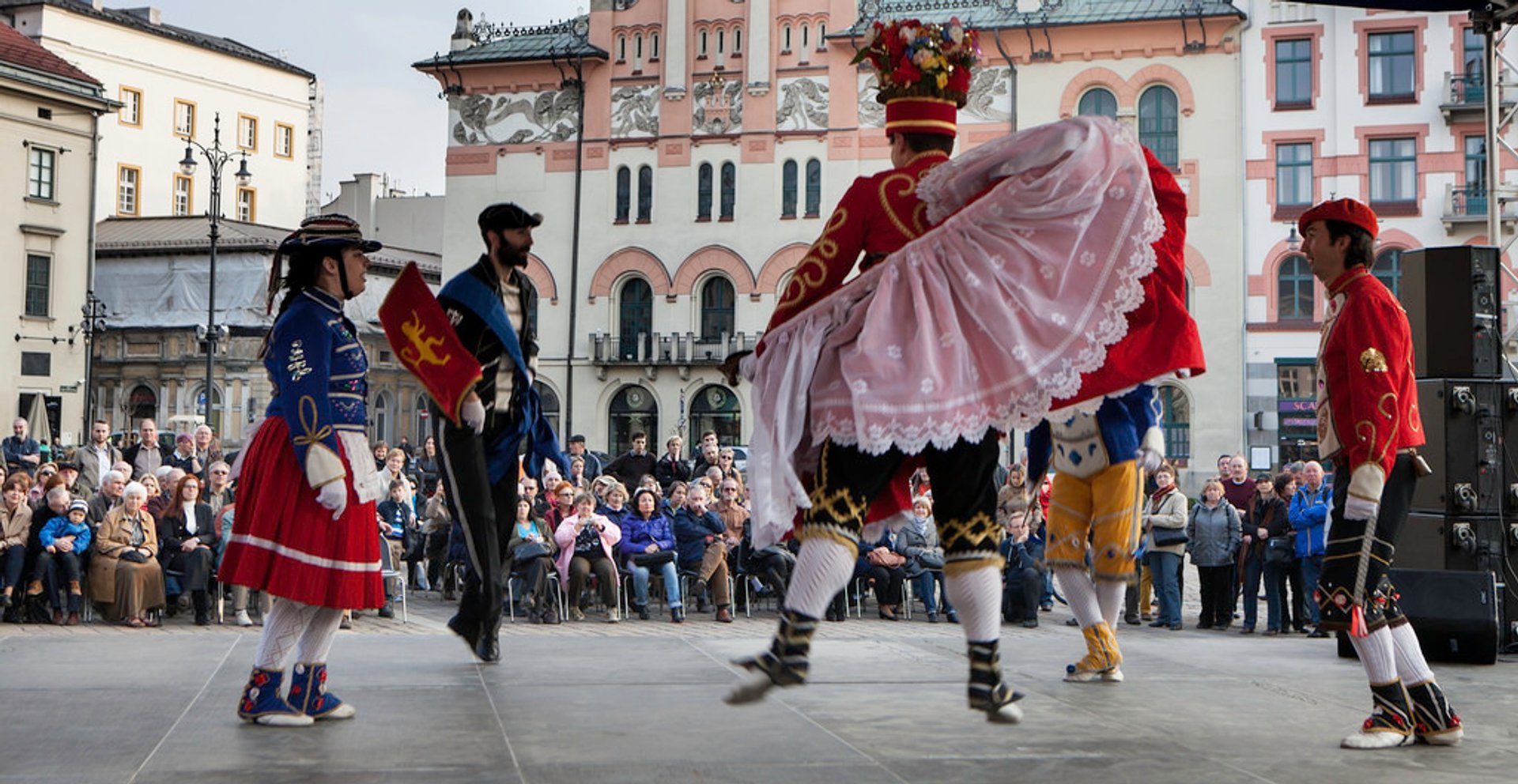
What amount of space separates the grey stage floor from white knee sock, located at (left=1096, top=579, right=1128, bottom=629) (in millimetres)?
296

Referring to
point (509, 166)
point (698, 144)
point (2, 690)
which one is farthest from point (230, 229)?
point (2, 690)

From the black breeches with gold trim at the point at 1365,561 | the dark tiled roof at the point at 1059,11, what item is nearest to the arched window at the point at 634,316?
the dark tiled roof at the point at 1059,11

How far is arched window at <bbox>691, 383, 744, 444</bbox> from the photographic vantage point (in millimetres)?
42938

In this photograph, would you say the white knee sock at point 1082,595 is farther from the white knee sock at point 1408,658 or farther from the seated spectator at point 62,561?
the seated spectator at point 62,561

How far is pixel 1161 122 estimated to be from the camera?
39562 millimetres

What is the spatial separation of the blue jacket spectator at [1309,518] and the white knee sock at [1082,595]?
655 centimetres

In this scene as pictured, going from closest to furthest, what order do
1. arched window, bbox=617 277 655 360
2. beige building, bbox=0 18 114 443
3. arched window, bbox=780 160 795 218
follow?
beige building, bbox=0 18 114 443, arched window, bbox=780 160 795 218, arched window, bbox=617 277 655 360

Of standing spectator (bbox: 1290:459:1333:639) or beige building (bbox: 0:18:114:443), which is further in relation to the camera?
beige building (bbox: 0:18:114:443)

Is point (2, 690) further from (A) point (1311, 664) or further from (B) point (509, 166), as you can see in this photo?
(B) point (509, 166)

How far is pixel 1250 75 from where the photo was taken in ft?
128

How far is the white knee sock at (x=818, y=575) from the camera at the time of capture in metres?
5.10

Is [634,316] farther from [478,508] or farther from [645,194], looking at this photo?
[478,508]

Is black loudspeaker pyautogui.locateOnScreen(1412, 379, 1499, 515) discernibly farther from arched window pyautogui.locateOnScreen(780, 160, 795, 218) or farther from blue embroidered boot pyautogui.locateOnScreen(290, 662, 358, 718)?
arched window pyautogui.locateOnScreen(780, 160, 795, 218)

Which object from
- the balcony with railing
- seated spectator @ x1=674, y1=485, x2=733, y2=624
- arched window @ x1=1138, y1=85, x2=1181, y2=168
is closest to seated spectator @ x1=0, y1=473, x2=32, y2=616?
seated spectator @ x1=674, y1=485, x2=733, y2=624
